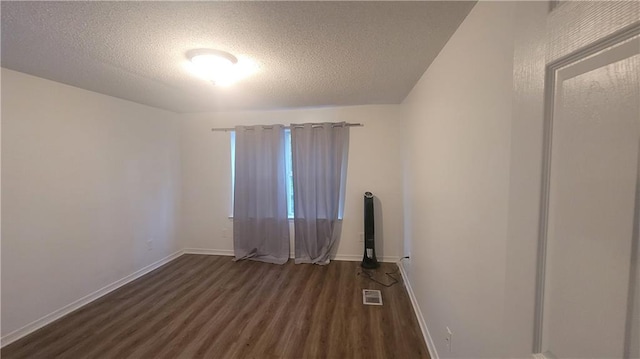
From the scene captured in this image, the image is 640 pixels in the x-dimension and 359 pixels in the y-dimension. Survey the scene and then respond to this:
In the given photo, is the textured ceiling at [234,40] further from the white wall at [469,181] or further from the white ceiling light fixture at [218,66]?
the white wall at [469,181]

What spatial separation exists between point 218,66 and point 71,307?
277 centimetres

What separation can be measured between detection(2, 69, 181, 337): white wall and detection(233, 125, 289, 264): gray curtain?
1.12 meters

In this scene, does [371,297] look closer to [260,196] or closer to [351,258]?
[351,258]

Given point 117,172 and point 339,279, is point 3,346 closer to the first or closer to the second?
point 117,172

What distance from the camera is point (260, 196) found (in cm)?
364

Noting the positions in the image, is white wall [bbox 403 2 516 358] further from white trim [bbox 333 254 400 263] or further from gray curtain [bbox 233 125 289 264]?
gray curtain [bbox 233 125 289 264]

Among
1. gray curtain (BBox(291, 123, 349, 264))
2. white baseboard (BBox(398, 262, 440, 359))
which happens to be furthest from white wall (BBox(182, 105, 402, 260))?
white baseboard (BBox(398, 262, 440, 359))

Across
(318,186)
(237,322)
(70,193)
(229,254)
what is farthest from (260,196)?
(70,193)

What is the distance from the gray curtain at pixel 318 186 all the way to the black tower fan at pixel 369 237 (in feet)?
1.37

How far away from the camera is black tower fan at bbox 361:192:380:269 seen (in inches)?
130

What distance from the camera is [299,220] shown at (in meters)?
3.58

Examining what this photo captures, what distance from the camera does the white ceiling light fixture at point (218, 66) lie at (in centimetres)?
163

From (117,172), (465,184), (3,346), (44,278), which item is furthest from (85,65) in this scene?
(465,184)

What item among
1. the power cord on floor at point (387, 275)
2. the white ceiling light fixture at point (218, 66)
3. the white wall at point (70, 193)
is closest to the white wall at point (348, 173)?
the power cord on floor at point (387, 275)
